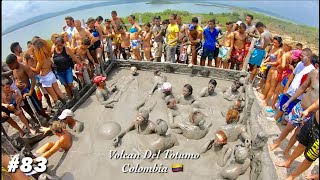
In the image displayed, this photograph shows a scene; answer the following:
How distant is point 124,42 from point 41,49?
3411 millimetres

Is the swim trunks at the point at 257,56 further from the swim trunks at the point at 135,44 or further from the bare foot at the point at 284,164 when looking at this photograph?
the swim trunks at the point at 135,44

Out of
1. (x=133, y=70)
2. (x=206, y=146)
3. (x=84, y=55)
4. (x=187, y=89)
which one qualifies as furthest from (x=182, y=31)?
(x=206, y=146)

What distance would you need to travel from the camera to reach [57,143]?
466 centimetres

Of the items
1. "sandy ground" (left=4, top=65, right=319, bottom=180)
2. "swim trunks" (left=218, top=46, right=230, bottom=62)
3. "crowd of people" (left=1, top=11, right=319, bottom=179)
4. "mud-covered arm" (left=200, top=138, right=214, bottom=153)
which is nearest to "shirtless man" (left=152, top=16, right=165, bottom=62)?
"crowd of people" (left=1, top=11, right=319, bottom=179)

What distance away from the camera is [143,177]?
460cm

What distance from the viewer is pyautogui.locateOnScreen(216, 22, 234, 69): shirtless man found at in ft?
23.7

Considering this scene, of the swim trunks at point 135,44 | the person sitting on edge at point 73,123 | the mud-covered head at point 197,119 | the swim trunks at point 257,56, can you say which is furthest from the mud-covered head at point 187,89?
the swim trunks at point 135,44

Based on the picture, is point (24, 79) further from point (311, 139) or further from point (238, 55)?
point (238, 55)

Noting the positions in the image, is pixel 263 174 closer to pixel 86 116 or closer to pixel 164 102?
pixel 164 102

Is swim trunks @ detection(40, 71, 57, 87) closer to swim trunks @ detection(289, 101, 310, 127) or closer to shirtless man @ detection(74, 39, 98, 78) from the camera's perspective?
shirtless man @ detection(74, 39, 98, 78)

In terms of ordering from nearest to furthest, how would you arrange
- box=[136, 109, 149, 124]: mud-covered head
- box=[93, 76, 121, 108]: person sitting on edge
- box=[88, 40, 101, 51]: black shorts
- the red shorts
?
box=[136, 109, 149, 124]: mud-covered head
box=[93, 76, 121, 108]: person sitting on edge
box=[88, 40, 101, 51]: black shorts
the red shorts

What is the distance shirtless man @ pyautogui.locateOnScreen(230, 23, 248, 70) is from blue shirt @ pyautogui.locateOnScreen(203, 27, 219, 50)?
0.58 metres

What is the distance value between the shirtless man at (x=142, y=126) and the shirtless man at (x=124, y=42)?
3852 millimetres

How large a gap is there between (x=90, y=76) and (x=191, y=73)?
3.19 m
